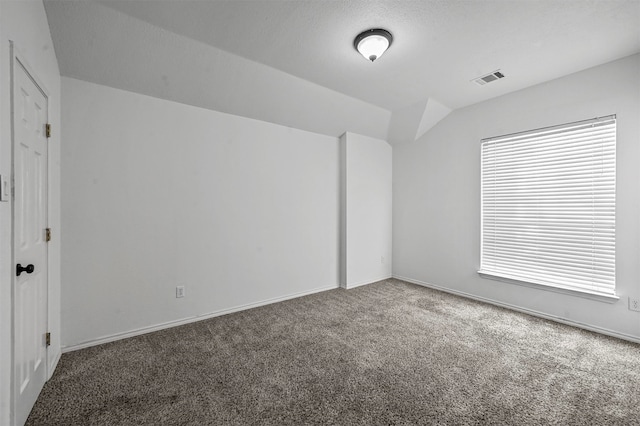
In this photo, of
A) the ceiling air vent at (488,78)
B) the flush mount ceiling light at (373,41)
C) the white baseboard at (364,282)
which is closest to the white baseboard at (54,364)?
the white baseboard at (364,282)

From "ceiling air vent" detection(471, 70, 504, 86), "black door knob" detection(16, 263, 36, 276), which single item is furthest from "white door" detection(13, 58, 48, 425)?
"ceiling air vent" detection(471, 70, 504, 86)

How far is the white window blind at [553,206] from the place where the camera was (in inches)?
113

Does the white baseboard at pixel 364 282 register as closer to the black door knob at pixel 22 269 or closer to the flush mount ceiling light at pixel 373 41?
the flush mount ceiling light at pixel 373 41

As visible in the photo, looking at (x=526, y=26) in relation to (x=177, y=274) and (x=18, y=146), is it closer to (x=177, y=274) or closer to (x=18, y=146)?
(x=18, y=146)

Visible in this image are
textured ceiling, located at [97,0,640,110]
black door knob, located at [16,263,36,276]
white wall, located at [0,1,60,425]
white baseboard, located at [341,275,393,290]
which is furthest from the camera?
white baseboard, located at [341,275,393,290]

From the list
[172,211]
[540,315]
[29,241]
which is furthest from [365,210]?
[29,241]

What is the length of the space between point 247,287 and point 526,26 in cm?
383

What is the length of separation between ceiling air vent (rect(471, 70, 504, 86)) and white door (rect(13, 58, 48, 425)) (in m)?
3.94

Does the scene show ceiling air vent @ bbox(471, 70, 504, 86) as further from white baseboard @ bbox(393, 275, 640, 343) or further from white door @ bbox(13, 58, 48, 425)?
white door @ bbox(13, 58, 48, 425)

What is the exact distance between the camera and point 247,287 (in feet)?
11.7

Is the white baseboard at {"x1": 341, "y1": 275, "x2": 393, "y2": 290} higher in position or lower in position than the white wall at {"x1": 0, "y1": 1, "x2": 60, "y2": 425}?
lower

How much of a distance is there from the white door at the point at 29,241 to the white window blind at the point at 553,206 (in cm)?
452

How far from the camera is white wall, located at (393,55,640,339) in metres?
2.73

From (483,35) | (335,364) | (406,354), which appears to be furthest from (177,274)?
(483,35)
